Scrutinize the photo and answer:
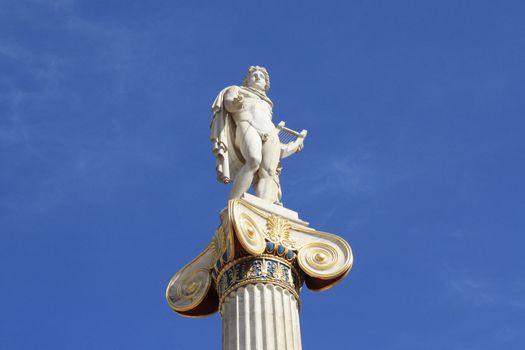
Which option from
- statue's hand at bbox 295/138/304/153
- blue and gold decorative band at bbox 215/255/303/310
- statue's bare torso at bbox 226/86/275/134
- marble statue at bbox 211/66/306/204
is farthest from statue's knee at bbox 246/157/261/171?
blue and gold decorative band at bbox 215/255/303/310

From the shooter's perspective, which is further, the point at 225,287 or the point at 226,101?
the point at 226,101

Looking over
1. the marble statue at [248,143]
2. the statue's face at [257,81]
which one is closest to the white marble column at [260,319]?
the marble statue at [248,143]

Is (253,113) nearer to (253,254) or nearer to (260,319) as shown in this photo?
(253,254)

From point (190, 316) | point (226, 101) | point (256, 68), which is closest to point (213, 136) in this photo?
point (226, 101)

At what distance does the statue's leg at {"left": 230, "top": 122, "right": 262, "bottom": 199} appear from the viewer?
1046 inches

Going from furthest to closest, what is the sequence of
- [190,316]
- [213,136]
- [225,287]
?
[213,136], [190,316], [225,287]

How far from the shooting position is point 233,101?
91.0 feet

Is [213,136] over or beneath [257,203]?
over

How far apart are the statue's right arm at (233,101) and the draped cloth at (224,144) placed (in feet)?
0.62

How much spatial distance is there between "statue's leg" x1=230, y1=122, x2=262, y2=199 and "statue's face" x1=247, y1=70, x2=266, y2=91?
6.81 feet

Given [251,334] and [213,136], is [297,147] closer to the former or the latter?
[213,136]

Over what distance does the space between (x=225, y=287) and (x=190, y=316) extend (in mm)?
2000

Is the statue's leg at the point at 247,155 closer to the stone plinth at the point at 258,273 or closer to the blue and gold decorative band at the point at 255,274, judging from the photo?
the stone plinth at the point at 258,273

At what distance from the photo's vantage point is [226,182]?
88.9 ft
